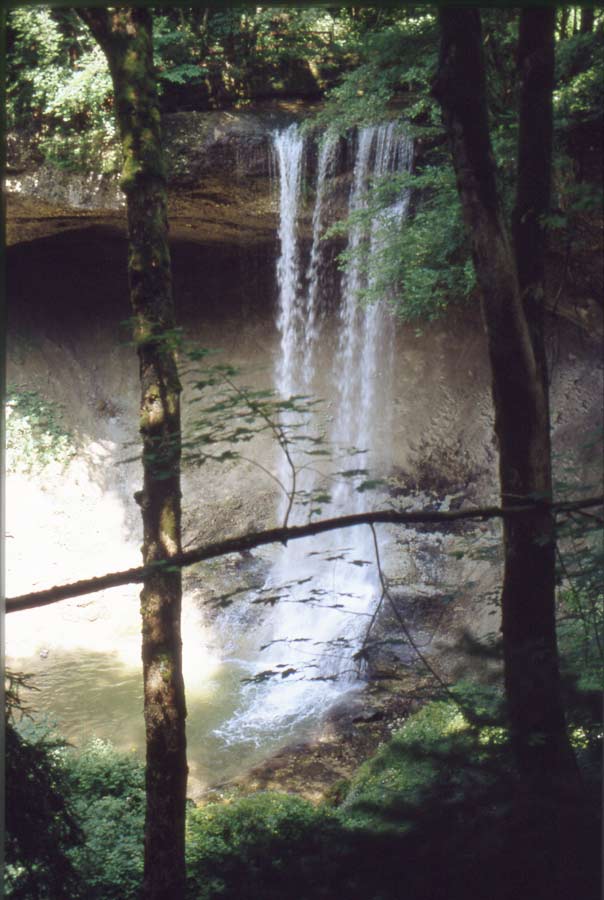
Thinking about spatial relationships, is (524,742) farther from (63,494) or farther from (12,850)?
(63,494)

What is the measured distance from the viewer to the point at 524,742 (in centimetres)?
199

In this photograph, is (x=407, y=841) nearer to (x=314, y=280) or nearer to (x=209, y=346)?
(x=209, y=346)

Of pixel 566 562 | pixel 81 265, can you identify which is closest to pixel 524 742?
pixel 566 562

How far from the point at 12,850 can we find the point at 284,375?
256 inches

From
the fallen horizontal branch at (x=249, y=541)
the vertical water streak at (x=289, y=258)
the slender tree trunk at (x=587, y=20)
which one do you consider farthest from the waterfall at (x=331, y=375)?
the fallen horizontal branch at (x=249, y=541)

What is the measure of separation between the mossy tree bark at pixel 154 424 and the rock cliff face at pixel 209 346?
10.2 feet

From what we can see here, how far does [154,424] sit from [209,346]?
11.5ft

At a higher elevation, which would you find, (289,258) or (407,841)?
(289,258)

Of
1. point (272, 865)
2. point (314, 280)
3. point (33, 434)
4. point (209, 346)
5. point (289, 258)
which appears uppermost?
point (289, 258)

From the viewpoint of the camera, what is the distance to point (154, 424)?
283cm

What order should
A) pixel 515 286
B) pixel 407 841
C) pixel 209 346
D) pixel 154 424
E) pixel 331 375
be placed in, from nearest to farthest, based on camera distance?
pixel 407 841 < pixel 515 286 < pixel 154 424 < pixel 209 346 < pixel 331 375

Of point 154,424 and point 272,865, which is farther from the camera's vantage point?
point 154,424

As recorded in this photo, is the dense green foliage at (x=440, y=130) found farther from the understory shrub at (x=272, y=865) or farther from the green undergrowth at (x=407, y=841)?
the understory shrub at (x=272, y=865)

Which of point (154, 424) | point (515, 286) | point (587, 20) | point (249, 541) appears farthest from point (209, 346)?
point (249, 541)
